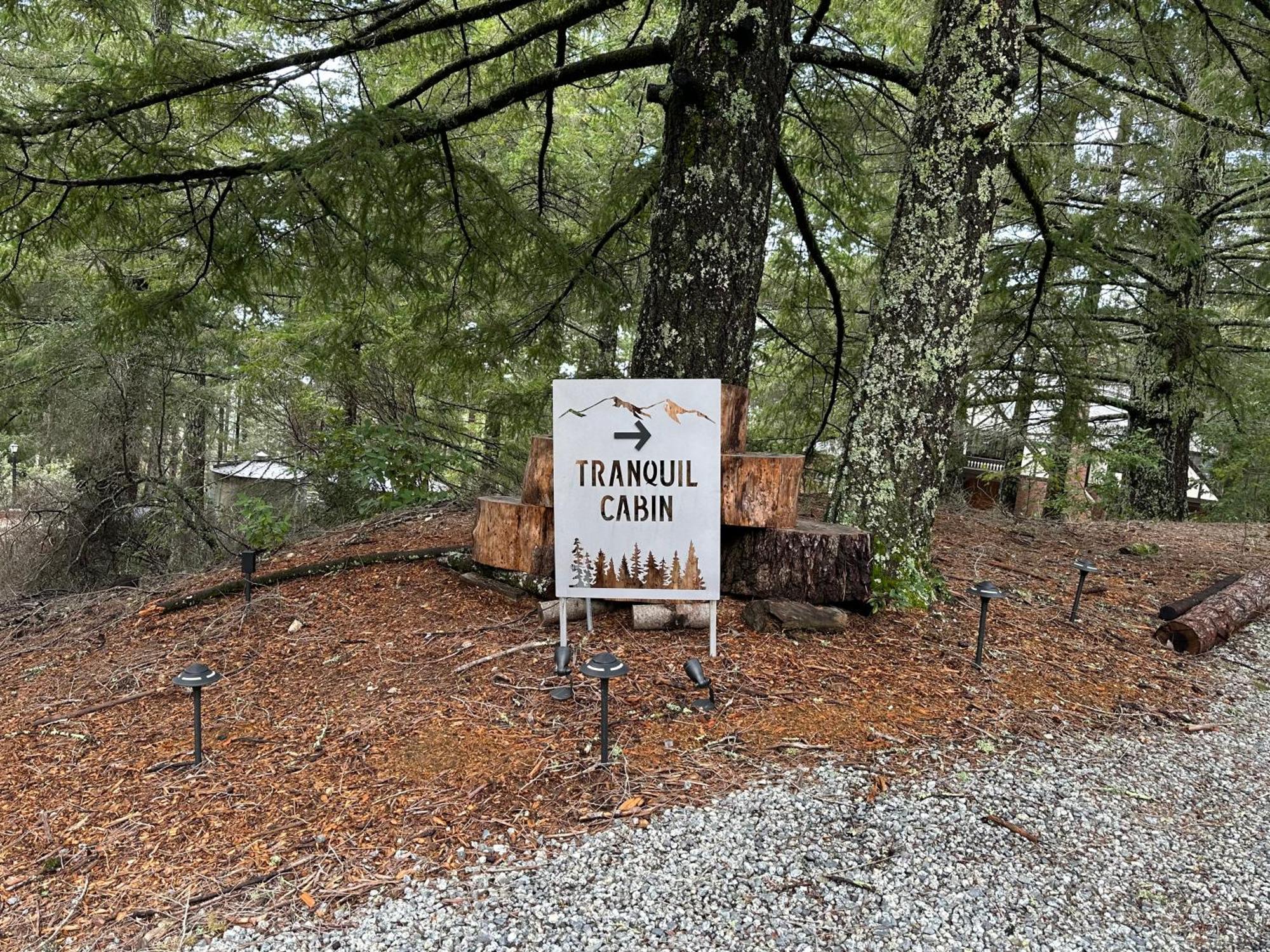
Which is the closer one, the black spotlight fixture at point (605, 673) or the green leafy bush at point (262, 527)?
the black spotlight fixture at point (605, 673)

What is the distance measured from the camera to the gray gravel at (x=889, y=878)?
174 cm

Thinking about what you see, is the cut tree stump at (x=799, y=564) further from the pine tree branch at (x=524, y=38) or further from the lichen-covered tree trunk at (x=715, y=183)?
the pine tree branch at (x=524, y=38)

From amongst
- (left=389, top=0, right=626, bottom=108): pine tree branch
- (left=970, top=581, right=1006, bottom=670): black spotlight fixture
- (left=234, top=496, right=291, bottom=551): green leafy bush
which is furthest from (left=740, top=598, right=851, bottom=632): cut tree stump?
(left=234, top=496, right=291, bottom=551): green leafy bush

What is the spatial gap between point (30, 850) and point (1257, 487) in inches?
546

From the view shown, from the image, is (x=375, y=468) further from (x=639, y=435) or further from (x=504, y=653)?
(x=639, y=435)

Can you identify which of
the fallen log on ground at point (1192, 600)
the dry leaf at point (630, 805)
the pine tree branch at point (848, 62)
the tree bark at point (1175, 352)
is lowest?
the dry leaf at point (630, 805)

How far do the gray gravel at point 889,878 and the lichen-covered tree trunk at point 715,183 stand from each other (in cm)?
234

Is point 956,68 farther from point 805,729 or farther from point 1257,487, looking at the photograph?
point 1257,487

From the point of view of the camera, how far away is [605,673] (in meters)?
2.27

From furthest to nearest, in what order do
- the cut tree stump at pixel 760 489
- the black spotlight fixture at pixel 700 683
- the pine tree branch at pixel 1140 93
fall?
the pine tree branch at pixel 1140 93, the cut tree stump at pixel 760 489, the black spotlight fixture at pixel 700 683

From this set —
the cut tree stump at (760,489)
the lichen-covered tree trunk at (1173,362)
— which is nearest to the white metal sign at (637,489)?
the cut tree stump at (760,489)

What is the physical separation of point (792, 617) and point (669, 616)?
644 mm

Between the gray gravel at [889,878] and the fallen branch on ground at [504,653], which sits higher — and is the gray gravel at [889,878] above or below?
below

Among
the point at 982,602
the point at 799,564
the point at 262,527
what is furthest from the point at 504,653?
the point at 262,527
